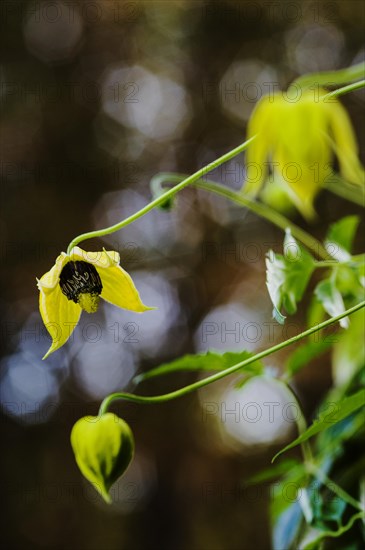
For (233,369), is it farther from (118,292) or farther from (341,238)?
(341,238)

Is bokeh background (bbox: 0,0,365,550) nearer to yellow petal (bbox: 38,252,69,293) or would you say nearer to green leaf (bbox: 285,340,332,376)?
green leaf (bbox: 285,340,332,376)

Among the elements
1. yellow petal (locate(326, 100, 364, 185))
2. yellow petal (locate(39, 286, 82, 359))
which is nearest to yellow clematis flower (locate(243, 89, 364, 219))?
yellow petal (locate(326, 100, 364, 185))

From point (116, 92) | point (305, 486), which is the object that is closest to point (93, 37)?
point (116, 92)

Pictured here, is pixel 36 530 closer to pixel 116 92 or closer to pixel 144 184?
pixel 144 184

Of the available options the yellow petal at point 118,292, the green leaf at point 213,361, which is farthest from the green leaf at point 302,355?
the yellow petal at point 118,292

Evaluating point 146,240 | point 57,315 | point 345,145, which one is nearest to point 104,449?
point 57,315
